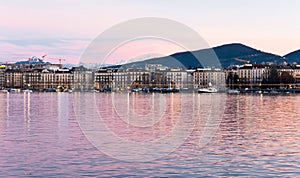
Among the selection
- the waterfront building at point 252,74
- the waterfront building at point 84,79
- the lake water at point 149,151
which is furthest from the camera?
the waterfront building at point 84,79

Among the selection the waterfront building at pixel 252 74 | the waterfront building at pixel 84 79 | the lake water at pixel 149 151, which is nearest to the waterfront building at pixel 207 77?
the waterfront building at pixel 252 74

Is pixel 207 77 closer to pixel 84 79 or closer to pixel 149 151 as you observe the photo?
pixel 84 79

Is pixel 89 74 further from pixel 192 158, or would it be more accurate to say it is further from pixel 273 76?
pixel 192 158

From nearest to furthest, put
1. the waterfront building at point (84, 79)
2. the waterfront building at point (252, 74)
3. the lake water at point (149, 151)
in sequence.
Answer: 1. the lake water at point (149, 151)
2. the waterfront building at point (252, 74)
3. the waterfront building at point (84, 79)

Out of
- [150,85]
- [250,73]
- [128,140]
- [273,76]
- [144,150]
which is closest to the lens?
[144,150]

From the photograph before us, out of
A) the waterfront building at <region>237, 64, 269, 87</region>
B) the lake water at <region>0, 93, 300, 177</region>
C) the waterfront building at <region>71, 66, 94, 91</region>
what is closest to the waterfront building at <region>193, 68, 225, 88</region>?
the waterfront building at <region>237, 64, 269, 87</region>

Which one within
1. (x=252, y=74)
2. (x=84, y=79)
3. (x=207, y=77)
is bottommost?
(x=84, y=79)

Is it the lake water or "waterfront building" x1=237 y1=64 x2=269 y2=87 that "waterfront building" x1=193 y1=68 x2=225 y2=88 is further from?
the lake water

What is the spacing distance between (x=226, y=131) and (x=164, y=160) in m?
7.29

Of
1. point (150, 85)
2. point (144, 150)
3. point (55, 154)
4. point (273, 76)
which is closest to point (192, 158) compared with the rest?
point (144, 150)

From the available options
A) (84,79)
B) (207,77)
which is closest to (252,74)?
(207,77)

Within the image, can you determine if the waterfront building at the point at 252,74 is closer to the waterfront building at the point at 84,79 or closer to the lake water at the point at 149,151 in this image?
the waterfront building at the point at 84,79

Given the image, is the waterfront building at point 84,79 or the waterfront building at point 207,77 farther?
the waterfront building at point 84,79

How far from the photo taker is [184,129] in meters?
21.3
